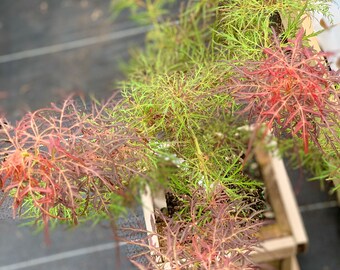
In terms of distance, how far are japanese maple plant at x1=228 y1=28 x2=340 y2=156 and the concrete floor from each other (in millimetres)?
606

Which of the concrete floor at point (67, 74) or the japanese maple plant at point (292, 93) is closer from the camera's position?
the japanese maple plant at point (292, 93)

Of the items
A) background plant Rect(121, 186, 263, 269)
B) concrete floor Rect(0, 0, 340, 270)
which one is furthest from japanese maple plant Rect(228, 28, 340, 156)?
concrete floor Rect(0, 0, 340, 270)

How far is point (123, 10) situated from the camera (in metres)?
1.69

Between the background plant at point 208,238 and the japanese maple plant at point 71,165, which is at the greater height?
the japanese maple plant at point 71,165

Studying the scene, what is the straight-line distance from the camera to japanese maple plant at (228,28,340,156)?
0.69 m

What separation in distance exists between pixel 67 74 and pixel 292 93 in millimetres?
1049

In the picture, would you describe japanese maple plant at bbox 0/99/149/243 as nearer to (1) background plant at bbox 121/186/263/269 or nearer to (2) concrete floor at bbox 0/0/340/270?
(1) background plant at bbox 121/186/263/269

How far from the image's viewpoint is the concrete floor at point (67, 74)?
A: 133cm

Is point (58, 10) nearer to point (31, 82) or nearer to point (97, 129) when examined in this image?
point (31, 82)

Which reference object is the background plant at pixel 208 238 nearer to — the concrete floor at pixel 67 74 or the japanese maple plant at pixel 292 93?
the japanese maple plant at pixel 292 93

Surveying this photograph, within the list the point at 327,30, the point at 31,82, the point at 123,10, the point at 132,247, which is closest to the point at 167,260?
the point at 132,247

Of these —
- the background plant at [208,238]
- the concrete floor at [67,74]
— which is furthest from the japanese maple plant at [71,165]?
the concrete floor at [67,74]

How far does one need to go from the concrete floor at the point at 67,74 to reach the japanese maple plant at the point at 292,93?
0.61 m

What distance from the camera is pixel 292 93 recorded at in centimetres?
70
